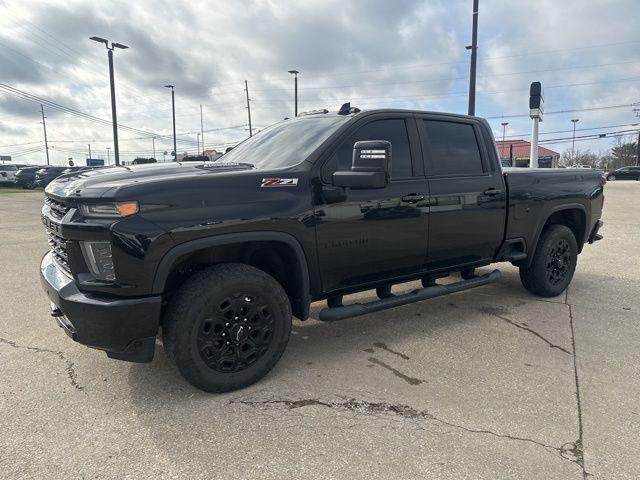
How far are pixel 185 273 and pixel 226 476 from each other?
1335 millimetres

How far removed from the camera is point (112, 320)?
273cm

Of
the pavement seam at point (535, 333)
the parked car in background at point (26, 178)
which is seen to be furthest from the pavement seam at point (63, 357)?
the parked car in background at point (26, 178)

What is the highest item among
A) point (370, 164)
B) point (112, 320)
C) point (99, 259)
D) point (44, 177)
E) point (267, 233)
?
point (44, 177)

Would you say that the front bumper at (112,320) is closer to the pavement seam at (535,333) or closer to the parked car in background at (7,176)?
the pavement seam at (535,333)

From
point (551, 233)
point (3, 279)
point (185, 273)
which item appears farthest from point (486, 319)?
point (3, 279)

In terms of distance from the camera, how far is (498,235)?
15.3ft

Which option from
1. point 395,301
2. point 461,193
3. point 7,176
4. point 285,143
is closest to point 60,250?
point 285,143

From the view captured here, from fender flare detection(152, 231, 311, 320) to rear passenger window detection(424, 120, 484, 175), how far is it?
1565 millimetres

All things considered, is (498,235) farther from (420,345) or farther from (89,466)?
(89,466)

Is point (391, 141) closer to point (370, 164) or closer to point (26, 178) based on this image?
point (370, 164)

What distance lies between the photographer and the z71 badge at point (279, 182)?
10.4ft

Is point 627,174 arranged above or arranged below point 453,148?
above

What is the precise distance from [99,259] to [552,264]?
4.62 meters

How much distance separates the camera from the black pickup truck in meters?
2.77
